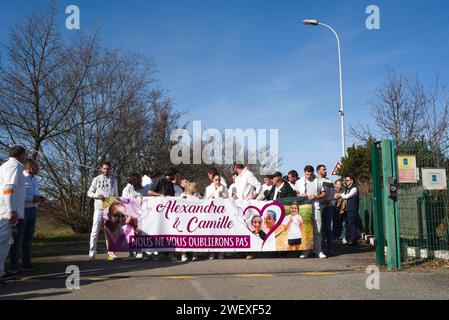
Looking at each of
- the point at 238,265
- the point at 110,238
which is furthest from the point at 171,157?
the point at 238,265

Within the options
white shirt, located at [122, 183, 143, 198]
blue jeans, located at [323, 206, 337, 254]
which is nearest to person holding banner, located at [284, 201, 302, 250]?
blue jeans, located at [323, 206, 337, 254]

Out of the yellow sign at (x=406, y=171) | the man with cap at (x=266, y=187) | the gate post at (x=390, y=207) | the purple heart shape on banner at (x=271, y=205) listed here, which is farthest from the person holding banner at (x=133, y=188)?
the yellow sign at (x=406, y=171)

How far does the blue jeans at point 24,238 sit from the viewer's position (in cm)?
840

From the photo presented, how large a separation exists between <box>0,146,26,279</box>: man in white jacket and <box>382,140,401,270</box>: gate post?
6.50 meters

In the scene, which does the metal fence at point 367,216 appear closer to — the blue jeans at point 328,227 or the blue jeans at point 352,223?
the blue jeans at point 352,223

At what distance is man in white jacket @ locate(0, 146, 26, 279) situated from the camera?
7340 mm

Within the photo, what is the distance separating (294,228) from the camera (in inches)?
412

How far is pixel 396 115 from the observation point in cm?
1923

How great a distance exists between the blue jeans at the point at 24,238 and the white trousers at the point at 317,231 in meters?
6.05

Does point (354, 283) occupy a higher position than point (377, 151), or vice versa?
point (377, 151)

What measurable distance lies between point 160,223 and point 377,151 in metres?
4.86

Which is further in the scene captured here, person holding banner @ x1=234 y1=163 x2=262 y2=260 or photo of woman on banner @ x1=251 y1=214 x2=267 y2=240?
person holding banner @ x1=234 y1=163 x2=262 y2=260

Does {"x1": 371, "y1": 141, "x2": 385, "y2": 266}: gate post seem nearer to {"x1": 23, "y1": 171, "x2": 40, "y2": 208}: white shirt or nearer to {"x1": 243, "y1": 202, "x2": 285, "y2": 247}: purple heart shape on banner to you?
{"x1": 243, "y1": 202, "x2": 285, "y2": 247}: purple heart shape on banner
